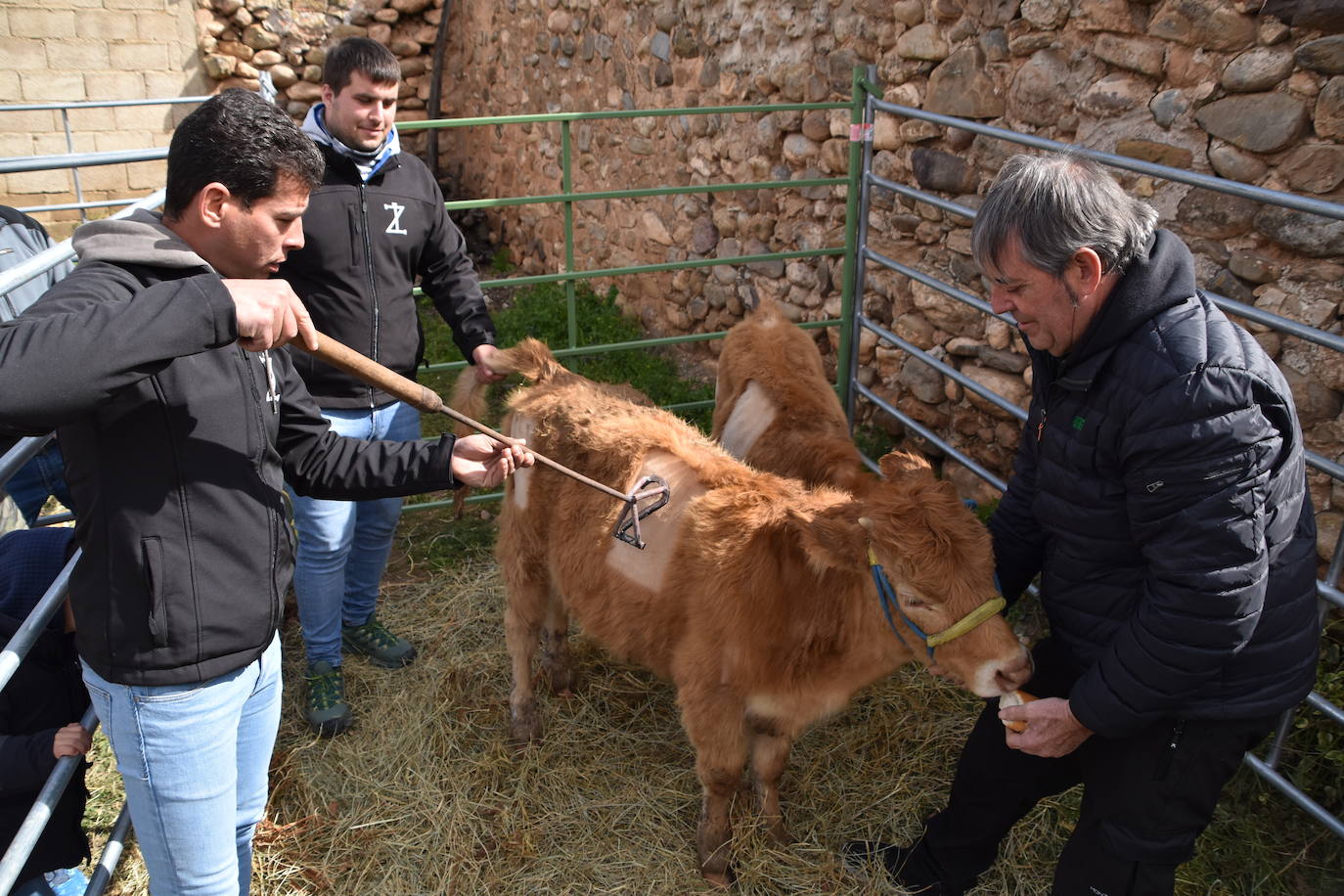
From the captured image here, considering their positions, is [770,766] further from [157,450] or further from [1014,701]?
[157,450]

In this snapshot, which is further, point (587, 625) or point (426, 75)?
point (426, 75)

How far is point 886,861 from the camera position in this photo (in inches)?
133

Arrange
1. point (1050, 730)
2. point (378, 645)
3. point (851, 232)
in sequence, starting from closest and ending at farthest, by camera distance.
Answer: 1. point (1050, 730)
2. point (378, 645)
3. point (851, 232)

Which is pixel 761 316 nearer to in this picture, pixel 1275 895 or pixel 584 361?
pixel 584 361

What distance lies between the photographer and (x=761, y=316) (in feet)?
17.3

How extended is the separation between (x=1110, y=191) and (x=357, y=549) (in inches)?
126

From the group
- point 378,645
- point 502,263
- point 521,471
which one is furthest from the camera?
point 502,263

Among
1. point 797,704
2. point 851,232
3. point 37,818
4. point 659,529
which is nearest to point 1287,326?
point 797,704

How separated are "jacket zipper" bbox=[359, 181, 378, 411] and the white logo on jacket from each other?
8 centimetres

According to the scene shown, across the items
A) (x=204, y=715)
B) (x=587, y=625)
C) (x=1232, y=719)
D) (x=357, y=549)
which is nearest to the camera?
(x=204, y=715)

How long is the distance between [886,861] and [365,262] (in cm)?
277

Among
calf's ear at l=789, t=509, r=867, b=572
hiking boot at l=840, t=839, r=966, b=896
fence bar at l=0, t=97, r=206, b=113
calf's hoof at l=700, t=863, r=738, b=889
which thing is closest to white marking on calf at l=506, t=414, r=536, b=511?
calf's ear at l=789, t=509, r=867, b=572

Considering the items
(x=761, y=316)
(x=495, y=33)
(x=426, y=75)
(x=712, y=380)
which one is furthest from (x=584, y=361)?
(x=426, y=75)

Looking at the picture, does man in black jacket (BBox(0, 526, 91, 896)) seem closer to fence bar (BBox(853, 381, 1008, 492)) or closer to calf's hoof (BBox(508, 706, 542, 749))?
calf's hoof (BBox(508, 706, 542, 749))
